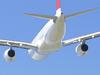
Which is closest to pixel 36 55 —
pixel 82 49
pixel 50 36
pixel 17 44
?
pixel 17 44

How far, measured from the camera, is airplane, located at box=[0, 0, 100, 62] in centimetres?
7462

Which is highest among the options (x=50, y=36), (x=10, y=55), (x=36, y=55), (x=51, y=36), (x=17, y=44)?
(x=17, y=44)

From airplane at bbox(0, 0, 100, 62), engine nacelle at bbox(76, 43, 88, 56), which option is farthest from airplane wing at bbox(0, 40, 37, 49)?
engine nacelle at bbox(76, 43, 88, 56)

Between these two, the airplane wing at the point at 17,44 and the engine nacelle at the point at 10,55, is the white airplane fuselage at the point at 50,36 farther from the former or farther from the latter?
the engine nacelle at the point at 10,55

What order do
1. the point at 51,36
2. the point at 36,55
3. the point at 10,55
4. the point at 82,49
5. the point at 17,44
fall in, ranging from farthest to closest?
the point at 36,55 → the point at 82,49 → the point at 10,55 → the point at 17,44 → the point at 51,36

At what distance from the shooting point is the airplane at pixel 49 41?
7462cm

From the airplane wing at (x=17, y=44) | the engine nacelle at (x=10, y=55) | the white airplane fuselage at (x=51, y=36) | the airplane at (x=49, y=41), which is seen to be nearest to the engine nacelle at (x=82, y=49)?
the airplane at (x=49, y=41)

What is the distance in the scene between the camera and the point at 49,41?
255 ft

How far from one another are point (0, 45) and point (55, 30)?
10565mm

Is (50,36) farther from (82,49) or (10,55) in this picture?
(10,55)

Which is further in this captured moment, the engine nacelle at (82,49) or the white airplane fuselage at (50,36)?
the engine nacelle at (82,49)

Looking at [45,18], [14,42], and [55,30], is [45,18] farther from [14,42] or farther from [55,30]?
[14,42]

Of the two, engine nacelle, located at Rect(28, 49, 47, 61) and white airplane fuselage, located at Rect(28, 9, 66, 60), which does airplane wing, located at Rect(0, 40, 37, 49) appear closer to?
white airplane fuselage, located at Rect(28, 9, 66, 60)

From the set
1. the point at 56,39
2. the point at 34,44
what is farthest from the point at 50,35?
the point at 34,44
